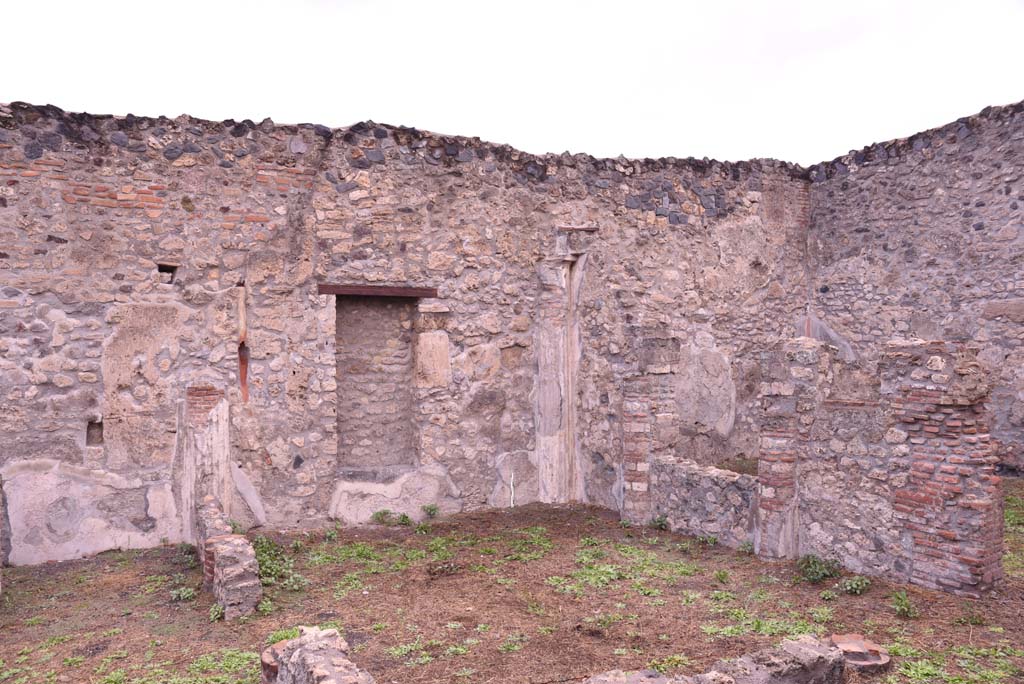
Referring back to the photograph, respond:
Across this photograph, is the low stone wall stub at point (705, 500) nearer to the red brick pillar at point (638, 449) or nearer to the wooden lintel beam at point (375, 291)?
the red brick pillar at point (638, 449)

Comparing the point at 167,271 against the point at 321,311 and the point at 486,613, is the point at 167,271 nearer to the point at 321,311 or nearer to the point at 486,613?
the point at 321,311

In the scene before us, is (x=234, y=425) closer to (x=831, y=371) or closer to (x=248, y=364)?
(x=248, y=364)

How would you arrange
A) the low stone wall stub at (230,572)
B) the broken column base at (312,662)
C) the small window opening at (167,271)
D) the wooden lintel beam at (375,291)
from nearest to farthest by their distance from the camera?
the broken column base at (312,662), the low stone wall stub at (230,572), the small window opening at (167,271), the wooden lintel beam at (375,291)

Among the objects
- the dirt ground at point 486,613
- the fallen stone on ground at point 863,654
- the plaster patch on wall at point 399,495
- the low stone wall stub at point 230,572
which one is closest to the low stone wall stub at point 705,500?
the dirt ground at point 486,613

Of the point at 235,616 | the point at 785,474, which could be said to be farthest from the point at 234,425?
the point at 785,474

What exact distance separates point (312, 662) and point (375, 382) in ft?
16.7

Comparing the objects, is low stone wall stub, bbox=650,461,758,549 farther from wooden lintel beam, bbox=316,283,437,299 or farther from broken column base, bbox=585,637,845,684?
wooden lintel beam, bbox=316,283,437,299

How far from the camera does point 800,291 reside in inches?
468

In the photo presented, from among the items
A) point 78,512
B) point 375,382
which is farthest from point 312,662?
point 375,382

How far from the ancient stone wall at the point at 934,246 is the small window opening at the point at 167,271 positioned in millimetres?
8051

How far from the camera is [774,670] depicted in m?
4.25

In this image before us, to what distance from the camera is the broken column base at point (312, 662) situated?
3906 mm

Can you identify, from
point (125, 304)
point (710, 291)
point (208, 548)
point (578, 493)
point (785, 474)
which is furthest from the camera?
point (710, 291)

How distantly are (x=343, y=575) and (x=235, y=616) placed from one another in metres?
1.27
